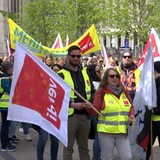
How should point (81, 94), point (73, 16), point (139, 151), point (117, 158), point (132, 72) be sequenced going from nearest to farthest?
point (81, 94) → point (139, 151) → point (117, 158) → point (132, 72) → point (73, 16)

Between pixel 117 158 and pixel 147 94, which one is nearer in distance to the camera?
pixel 147 94

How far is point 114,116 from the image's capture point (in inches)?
223

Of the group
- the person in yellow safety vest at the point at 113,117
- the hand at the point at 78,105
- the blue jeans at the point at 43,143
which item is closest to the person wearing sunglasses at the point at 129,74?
the blue jeans at the point at 43,143

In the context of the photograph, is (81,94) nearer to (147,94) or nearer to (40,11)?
(147,94)

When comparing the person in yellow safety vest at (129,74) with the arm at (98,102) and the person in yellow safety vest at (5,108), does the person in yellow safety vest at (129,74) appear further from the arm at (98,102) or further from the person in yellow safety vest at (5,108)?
the arm at (98,102)

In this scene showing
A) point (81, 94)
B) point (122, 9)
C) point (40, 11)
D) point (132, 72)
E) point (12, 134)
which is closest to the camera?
point (81, 94)

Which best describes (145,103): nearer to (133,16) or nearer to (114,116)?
(114,116)

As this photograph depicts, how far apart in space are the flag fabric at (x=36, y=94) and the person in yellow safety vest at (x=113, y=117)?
0.52 meters

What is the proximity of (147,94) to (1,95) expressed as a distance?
3160 mm

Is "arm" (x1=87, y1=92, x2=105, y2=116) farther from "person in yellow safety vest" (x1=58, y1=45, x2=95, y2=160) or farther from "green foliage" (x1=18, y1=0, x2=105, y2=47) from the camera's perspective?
"green foliage" (x1=18, y1=0, x2=105, y2=47)

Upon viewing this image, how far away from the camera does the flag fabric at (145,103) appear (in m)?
6.26

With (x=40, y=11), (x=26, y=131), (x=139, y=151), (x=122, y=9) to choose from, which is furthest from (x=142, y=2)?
(x=139, y=151)

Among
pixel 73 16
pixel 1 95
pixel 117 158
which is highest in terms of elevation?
pixel 73 16

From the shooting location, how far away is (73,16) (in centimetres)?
3753
